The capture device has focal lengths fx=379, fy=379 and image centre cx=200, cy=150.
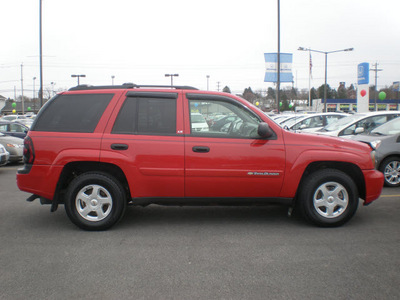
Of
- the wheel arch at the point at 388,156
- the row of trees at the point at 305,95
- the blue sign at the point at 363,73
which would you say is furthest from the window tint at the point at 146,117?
the row of trees at the point at 305,95

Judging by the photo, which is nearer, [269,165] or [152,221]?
[269,165]

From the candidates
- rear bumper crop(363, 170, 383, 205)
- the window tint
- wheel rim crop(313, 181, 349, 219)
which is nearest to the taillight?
Answer: the window tint

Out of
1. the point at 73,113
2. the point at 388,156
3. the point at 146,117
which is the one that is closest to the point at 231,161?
the point at 146,117

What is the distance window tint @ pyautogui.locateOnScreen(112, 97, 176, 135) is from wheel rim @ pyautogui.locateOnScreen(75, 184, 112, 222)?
0.82 meters

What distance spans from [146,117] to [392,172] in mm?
5758

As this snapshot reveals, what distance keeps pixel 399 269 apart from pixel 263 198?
1.82 m

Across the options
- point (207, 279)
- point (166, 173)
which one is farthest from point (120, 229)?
point (207, 279)

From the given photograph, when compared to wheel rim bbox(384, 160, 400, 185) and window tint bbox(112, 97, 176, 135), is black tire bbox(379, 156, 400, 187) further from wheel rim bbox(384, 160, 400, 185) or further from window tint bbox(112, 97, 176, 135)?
window tint bbox(112, 97, 176, 135)

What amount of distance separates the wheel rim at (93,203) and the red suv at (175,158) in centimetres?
1

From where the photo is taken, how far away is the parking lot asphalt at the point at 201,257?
11.0 feet

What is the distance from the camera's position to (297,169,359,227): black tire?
5.04 meters

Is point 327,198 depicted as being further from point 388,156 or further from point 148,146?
point 388,156

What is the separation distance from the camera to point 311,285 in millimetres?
3418

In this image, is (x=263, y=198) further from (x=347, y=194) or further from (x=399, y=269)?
(x=399, y=269)
